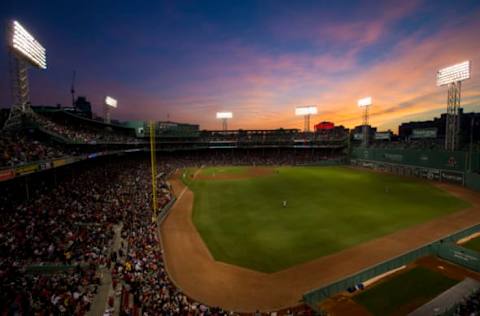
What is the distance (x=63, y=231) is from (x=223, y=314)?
11.1 metres

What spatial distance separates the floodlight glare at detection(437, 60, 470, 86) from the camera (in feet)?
107

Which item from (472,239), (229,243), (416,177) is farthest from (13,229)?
(416,177)

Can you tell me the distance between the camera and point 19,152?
55.4 feet

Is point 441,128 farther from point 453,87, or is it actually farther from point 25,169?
point 25,169

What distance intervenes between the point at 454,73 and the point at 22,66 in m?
50.3

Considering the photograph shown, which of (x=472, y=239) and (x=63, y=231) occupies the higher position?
(x=63, y=231)

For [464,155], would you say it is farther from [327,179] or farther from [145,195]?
[145,195]

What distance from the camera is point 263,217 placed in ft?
74.1

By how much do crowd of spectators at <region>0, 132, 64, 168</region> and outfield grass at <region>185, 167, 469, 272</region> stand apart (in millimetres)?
12765

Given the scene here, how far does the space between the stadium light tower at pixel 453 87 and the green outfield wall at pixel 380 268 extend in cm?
2577

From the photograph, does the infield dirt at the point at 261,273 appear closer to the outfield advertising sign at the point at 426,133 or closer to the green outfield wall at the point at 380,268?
the green outfield wall at the point at 380,268

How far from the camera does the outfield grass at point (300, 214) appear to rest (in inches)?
637

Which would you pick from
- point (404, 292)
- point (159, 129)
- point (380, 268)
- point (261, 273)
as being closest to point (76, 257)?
point (261, 273)

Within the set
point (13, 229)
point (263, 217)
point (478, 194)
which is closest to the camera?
point (13, 229)
